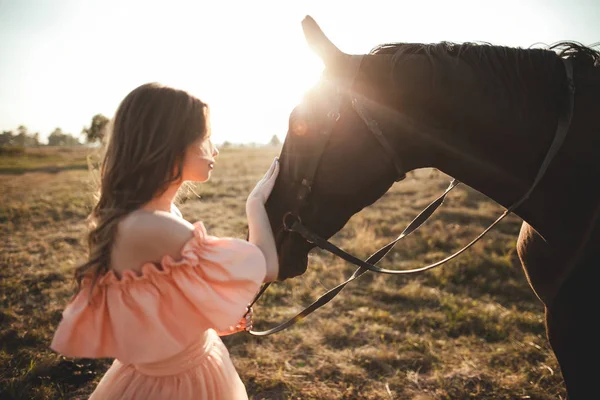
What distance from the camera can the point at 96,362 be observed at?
150 inches

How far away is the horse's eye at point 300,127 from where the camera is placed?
6.04 ft

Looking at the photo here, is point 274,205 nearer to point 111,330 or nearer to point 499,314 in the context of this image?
point 111,330

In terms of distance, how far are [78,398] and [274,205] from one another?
10.0 ft

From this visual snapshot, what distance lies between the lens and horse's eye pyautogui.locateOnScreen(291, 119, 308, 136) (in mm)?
1840

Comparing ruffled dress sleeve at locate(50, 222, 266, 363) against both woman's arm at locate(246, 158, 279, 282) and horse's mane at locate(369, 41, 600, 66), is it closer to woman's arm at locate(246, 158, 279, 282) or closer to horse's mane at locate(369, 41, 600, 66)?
woman's arm at locate(246, 158, 279, 282)

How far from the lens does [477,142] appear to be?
1.85m

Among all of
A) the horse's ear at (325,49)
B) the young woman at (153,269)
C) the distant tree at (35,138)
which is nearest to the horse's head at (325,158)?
the horse's ear at (325,49)

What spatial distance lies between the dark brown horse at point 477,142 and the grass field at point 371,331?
141 cm

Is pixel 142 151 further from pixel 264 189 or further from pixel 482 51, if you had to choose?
pixel 482 51

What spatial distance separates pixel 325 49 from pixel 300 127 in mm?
424

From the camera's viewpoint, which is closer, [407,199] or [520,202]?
[520,202]

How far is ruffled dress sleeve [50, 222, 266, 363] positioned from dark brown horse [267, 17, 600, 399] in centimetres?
52

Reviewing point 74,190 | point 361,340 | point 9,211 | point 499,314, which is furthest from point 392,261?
point 74,190

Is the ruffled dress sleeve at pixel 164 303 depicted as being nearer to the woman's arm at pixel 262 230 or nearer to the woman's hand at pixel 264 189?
the woman's arm at pixel 262 230
